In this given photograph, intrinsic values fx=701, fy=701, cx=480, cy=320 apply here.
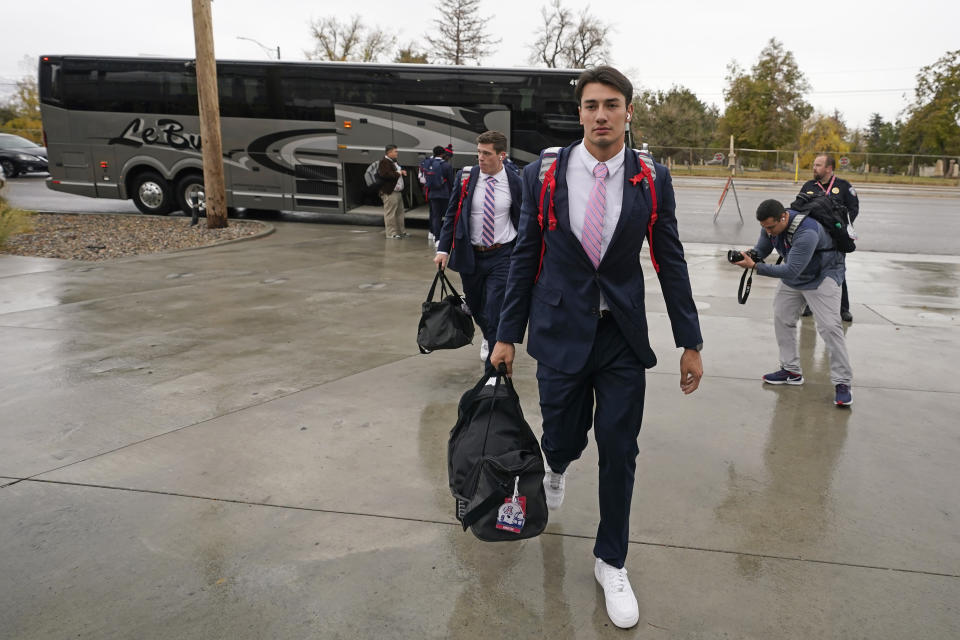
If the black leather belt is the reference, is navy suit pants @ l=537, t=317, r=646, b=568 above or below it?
below

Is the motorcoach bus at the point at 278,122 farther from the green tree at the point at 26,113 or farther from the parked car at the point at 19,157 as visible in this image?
the green tree at the point at 26,113

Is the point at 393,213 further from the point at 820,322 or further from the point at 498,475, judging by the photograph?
the point at 498,475

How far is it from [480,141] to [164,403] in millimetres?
2831

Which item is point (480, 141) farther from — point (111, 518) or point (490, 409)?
point (111, 518)

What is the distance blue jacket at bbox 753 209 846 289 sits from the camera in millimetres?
4785

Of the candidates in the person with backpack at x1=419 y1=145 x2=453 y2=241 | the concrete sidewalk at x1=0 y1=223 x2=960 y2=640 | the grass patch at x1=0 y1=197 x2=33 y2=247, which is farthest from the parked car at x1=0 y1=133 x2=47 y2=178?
the concrete sidewalk at x1=0 y1=223 x2=960 y2=640

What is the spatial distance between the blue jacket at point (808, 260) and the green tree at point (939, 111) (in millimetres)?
54341

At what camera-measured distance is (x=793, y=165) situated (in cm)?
4388

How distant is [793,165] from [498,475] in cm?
4688

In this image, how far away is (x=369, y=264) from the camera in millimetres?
10328

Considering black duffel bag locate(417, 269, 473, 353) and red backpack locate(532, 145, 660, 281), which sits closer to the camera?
red backpack locate(532, 145, 660, 281)

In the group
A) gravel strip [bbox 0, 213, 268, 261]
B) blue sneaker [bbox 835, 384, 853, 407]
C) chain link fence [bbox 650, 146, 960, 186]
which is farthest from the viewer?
chain link fence [bbox 650, 146, 960, 186]

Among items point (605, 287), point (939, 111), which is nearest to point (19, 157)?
point (605, 287)

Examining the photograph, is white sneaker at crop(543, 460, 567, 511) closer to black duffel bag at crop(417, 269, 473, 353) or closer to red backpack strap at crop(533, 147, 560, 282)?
red backpack strap at crop(533, 147, 560, 282)
